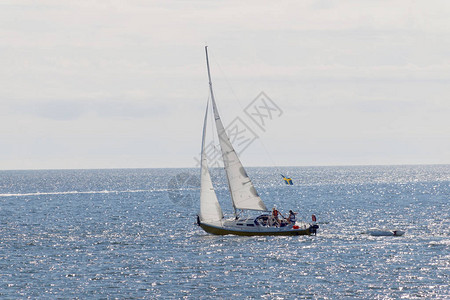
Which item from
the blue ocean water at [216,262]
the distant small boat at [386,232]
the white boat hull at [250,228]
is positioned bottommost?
the blue ocean water at [216,262]

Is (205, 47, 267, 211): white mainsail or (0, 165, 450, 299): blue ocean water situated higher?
(205, 47, 267, 211): white mainsail

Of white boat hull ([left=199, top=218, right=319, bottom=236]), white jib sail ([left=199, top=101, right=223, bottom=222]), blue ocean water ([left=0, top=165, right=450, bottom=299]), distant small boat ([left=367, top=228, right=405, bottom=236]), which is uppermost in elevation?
white jib sail ([left=199, top=101, right=223, bottom=222])

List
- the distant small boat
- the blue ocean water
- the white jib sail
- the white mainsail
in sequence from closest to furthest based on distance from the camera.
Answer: the blue ocean water
the white jib sail
the white mainsail
the distant small boat

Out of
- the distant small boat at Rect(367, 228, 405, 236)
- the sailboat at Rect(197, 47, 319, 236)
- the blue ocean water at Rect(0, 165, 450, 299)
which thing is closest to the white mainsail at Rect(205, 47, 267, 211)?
the sailboat at Rect(197, 47, 319, 236)

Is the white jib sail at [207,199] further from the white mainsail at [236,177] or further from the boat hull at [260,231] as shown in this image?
the white mainsail at [236,177]

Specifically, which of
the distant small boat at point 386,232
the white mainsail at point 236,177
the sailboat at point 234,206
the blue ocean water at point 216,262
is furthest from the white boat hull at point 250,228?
the distant small boat at point 386,232

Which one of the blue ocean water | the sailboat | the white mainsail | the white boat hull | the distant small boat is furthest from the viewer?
the distant small boat

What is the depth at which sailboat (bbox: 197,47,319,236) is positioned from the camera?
72.0 metres

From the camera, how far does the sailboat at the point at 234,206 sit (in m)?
72.0

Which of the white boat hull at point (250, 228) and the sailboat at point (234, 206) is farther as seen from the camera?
the sailboat at point (234, 206)

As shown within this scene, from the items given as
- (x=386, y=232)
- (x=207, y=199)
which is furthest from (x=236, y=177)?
(x=386, y=232)

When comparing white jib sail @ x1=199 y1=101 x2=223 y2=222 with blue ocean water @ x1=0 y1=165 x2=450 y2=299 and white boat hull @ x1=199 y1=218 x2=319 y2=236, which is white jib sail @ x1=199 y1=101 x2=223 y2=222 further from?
blue ocean water @ x1=0 y1=165 x2=450 y2=299

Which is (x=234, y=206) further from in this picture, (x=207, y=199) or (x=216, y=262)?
(x=216, y=262)

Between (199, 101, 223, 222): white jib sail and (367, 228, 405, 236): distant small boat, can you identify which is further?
(367, 228, 405, 236): distant small boat
